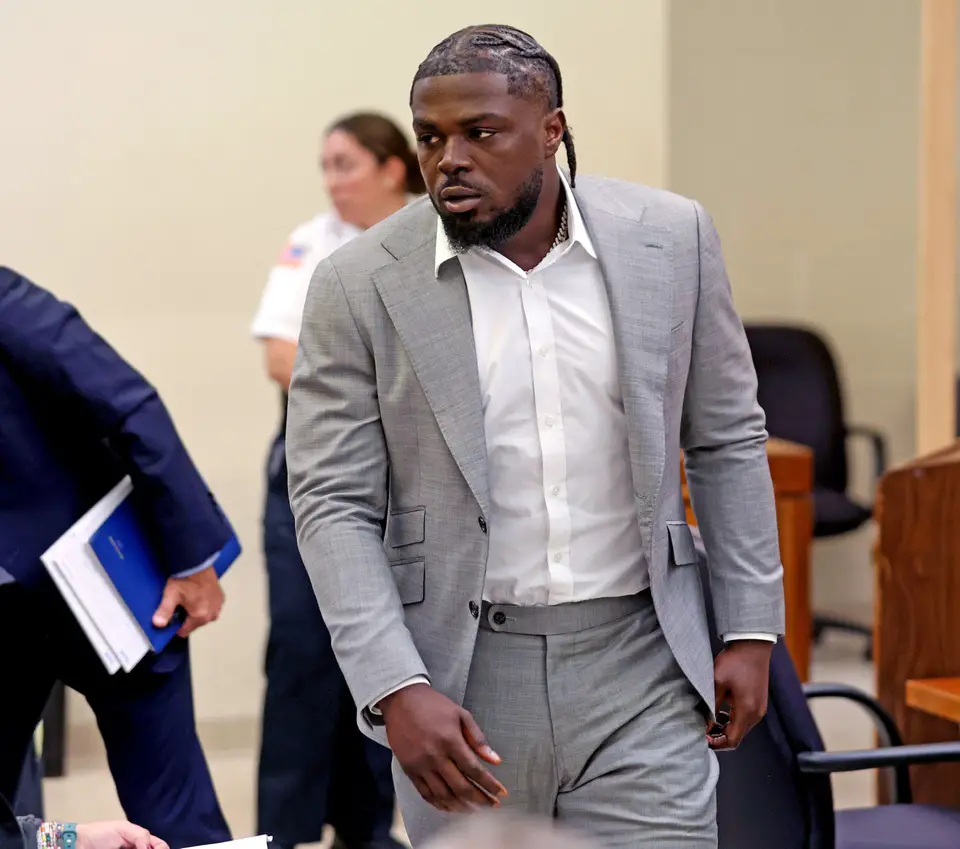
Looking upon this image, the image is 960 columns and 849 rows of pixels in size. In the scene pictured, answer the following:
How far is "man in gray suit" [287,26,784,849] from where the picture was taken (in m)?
1.77

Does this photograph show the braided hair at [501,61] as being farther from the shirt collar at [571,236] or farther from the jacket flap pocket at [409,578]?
the jacket flap pocket at [409,578]

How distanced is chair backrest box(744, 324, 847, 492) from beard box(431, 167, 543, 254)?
377 cm

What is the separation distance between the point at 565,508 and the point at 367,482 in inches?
9.5

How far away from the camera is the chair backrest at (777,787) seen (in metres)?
2.28

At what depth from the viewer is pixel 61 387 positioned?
7.79ft

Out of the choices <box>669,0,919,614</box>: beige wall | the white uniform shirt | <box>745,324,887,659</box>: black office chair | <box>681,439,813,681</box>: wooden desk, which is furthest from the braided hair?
<box>669,0,919,614</box>: beige wall

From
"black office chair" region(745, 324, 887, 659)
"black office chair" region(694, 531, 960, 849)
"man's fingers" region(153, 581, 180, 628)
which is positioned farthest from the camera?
"black office chair" region(745, 324, 887, 659)

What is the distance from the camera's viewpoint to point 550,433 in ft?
5.96

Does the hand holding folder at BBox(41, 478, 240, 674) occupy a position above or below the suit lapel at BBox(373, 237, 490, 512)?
below

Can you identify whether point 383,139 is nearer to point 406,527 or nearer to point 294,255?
point 294,255

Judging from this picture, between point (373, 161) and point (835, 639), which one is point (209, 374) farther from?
point (835, 639)

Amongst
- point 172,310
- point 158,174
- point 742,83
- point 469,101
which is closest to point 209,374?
point 172,310

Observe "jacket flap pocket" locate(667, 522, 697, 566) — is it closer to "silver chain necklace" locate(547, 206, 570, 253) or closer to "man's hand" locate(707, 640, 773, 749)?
"man's hand" locate(707, 640, 773, 749)

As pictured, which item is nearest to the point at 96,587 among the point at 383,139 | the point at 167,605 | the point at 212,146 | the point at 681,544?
the point at 167,605
